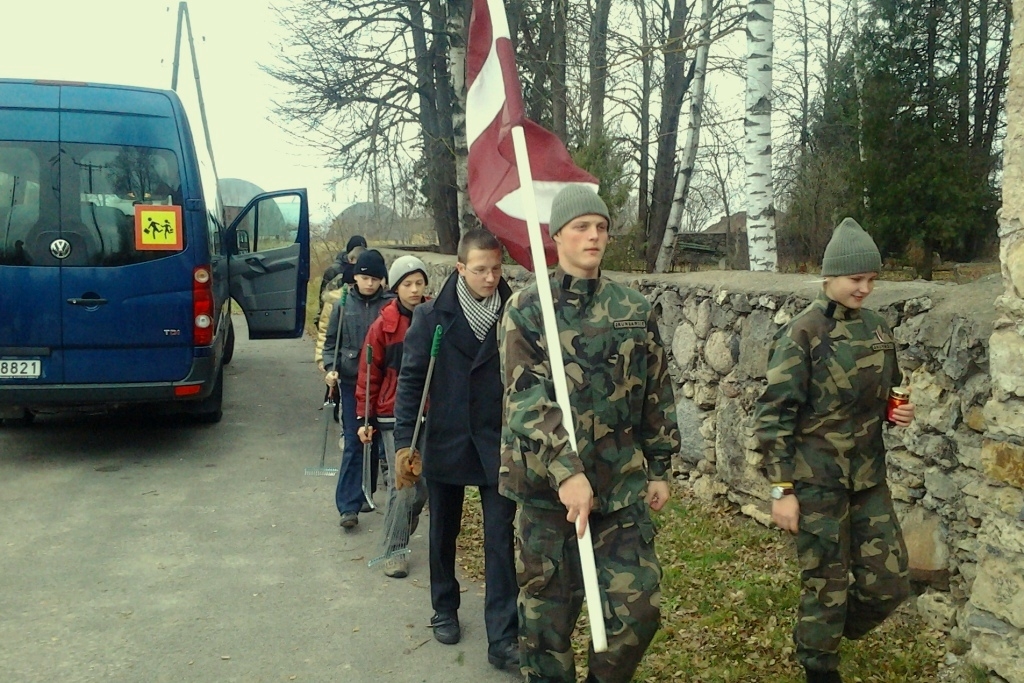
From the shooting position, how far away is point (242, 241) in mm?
10305

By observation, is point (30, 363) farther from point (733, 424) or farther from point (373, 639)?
point (733, 424)

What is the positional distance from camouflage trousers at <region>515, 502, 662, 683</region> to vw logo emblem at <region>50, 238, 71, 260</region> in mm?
5506

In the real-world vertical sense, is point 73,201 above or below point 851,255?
above

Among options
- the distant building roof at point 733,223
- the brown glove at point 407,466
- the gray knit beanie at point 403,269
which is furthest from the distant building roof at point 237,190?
the brown glove at point 407,466

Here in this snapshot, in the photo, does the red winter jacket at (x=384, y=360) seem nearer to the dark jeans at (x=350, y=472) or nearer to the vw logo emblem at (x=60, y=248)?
the dark jeans at (x=350, y=472)

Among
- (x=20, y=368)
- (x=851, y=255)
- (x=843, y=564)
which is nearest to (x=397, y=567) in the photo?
(x=843, y=564)

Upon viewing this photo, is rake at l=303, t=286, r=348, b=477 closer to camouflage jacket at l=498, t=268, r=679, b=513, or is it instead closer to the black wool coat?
the black wool coat

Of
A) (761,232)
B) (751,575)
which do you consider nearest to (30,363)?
(751,575)

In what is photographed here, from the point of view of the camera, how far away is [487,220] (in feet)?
13.2

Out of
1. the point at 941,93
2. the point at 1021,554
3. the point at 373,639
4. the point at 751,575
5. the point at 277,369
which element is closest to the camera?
the point at 1021,554

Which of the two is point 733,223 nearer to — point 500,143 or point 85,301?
point 85,301

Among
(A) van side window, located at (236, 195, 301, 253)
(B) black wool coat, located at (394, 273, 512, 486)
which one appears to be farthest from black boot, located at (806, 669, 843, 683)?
(A) van side window, located at (236, 195, 301, 253)

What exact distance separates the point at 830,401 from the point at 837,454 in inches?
7.6

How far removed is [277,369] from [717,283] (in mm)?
8323
